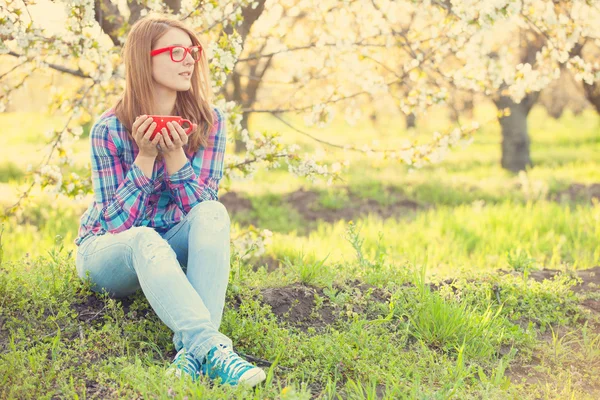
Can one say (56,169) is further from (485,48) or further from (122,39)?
(485,48)

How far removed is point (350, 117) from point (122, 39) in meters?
1.83

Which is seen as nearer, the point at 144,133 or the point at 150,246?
the point at 150,246

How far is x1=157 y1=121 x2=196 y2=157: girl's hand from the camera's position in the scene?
2828mm

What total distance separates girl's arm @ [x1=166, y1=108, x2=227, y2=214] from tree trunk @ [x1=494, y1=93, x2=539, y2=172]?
768 cm

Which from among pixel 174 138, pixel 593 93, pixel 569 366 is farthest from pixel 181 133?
pixel 593 93

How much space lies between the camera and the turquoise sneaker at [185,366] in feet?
8.04

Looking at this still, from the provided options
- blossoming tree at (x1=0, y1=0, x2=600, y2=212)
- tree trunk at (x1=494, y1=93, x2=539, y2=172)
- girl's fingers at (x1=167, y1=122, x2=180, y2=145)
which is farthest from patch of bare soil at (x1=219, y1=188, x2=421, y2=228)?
girl's fingers at (x1=167, y1=122, x2=180, y2=145)

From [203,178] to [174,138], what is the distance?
42cm

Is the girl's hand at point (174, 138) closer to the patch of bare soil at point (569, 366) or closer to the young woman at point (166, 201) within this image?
the young woman at point (166, 201)

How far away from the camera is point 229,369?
2467 mm

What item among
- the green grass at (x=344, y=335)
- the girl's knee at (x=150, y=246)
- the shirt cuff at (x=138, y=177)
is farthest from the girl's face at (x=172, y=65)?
the green grass at (x=344, y=335)

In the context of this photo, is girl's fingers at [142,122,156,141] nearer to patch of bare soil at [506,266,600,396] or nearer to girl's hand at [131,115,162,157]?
girl's hand at [131,115,162,157]

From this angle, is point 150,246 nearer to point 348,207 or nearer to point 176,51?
point 176,51

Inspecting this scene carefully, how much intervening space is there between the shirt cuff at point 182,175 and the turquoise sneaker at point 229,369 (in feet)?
2.76
